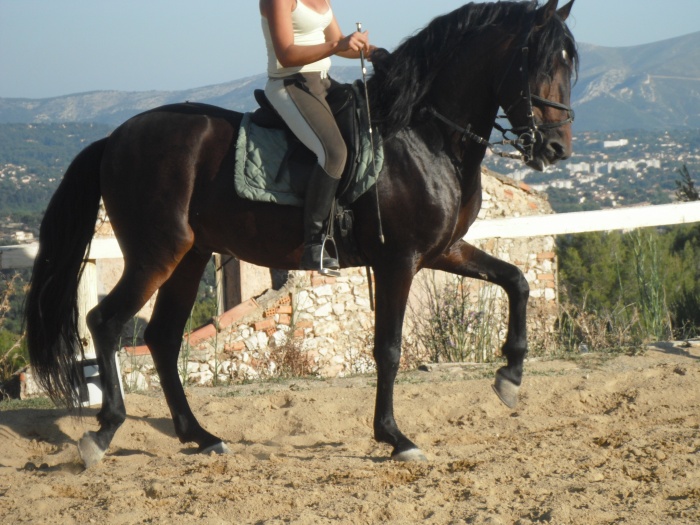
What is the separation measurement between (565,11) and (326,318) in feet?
29.0

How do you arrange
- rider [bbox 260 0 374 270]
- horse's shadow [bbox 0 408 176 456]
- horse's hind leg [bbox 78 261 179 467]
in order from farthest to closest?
horse's shadow [bbox 0 408 176 456] < horse's hind leg [bbox 78 261 179 467] < rider [bbox 260 0 374 270]

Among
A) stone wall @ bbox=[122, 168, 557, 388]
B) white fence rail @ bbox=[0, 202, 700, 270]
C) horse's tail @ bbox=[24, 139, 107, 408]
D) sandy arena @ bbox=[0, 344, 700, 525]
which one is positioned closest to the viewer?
sandy arena @ bbox=[0, 344, 700, 525]

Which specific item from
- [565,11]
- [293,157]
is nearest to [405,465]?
[293,157]

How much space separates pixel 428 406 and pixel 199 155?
2372 mm

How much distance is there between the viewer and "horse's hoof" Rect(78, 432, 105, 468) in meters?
5.38

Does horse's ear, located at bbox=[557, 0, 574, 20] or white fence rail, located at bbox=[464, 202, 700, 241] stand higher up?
horse's ear, located at bbox=[557, 0, 574, 20]

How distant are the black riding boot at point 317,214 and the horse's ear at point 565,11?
1553mm

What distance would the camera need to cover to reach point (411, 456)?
5098 mm

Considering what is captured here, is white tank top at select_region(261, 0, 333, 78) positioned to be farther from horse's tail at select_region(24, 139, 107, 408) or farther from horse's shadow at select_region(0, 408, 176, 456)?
horse's shadow at select_region(0, 408, 176, 456)

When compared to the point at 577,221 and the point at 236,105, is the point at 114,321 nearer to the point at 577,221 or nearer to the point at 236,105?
the point at 577,221

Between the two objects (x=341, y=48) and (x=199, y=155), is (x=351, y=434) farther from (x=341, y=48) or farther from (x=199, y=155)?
(x=341, y=48)

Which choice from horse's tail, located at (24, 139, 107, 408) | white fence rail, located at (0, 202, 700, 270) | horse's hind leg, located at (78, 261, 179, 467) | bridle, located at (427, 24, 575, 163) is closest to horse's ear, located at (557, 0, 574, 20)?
bridle, located at (427, 24, 575, 163)

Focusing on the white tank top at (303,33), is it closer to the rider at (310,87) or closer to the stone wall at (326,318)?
the rider at (310,87)

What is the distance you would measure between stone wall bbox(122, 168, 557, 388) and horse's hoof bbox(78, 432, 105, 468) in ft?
10.3
